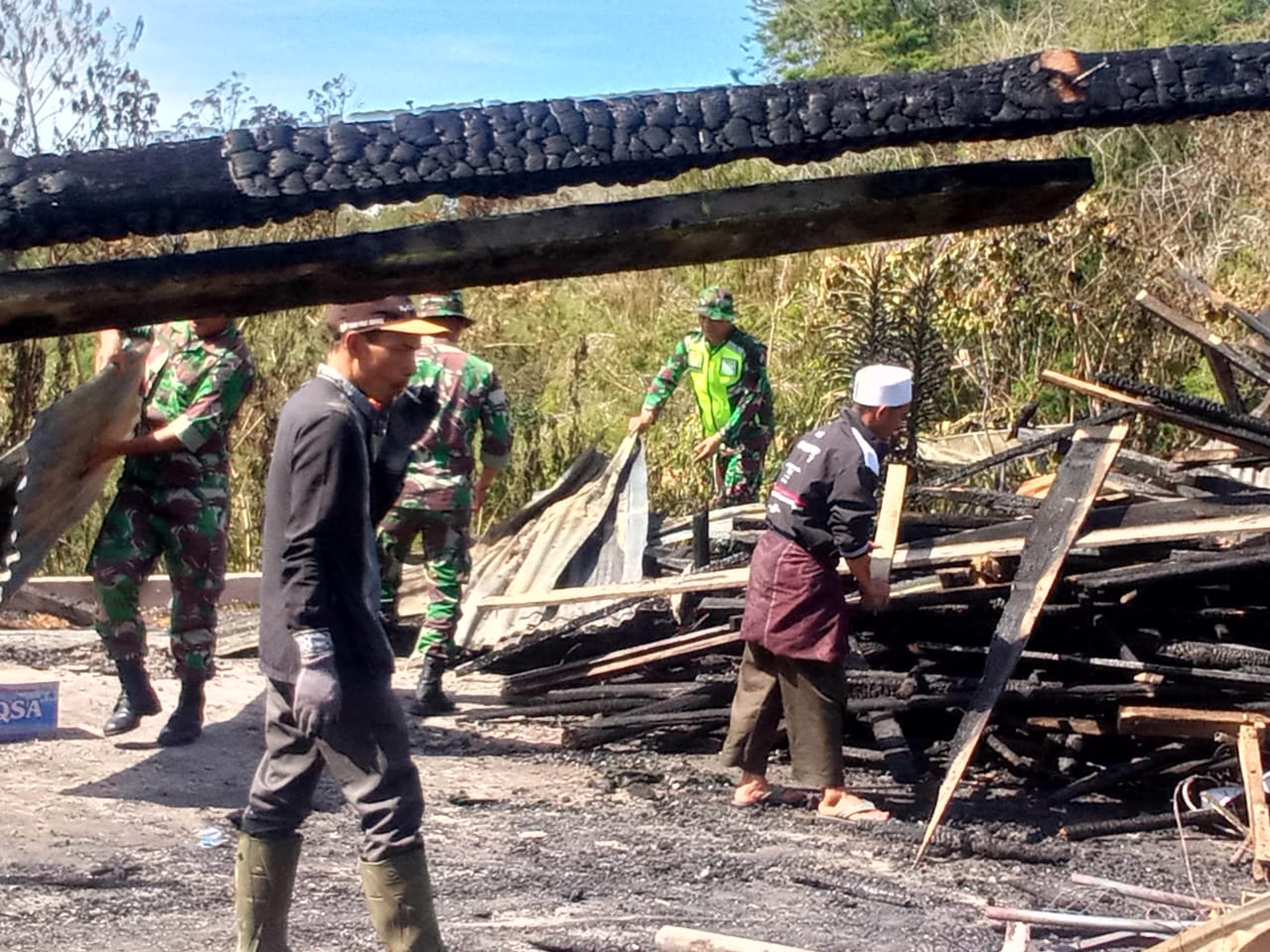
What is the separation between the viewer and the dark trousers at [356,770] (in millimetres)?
4176

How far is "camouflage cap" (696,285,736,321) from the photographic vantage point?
1058cm

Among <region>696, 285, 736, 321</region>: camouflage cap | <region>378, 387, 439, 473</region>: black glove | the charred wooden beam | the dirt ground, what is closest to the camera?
the charred wooden beam

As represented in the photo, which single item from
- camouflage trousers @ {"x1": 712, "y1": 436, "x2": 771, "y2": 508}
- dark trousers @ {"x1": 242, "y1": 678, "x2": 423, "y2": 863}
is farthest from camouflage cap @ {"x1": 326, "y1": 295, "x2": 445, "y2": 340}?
camouflage trousers @ {"x1": 712, "y1": 436, "x2": 771, "y2": 508}

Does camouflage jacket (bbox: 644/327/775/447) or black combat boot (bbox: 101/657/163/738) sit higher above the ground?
camouflage jacket (bbox: 644/327/775/447)

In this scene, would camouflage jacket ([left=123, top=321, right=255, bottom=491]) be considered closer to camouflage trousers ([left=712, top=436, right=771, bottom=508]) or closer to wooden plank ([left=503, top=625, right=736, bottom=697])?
wooden plank ([left=503, top=625, right=736, bottom=697])

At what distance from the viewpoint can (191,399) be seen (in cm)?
666

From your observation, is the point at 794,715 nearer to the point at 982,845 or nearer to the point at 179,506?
the point at 982,845

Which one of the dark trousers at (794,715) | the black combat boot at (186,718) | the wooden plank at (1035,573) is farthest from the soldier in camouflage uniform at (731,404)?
the black combat boot at (186,718)

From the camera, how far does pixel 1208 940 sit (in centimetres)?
338

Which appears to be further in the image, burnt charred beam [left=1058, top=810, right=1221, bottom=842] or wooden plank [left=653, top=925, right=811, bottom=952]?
burnt charred beam [left=1058, top=810, right=1221, bottom=842]

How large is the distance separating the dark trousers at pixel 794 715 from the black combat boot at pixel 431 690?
1.76m

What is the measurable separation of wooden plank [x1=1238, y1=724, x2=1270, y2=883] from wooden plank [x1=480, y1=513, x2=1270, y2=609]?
894 millimetres

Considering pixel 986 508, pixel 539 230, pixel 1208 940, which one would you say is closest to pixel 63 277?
pixel 539 230

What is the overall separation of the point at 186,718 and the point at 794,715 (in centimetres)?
262
